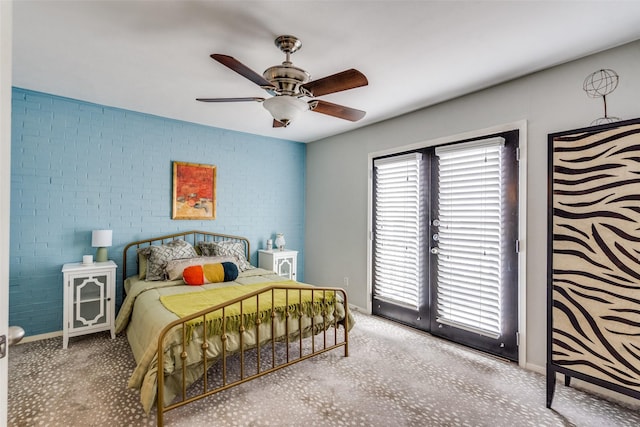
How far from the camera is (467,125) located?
3.34 metres

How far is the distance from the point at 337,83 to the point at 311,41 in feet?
1.47

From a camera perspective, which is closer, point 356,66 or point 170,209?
point 356,66

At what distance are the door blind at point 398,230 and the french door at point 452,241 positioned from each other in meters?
0.01

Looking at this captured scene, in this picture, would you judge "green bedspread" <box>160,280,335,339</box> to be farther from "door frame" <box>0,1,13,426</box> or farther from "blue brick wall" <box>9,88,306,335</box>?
"blue brick wall" <box>9,88,306,335</box>

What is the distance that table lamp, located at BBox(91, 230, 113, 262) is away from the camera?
3.52 m

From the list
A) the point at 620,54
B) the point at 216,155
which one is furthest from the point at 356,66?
the point at 216,155

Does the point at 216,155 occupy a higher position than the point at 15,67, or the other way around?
the point at 15,67

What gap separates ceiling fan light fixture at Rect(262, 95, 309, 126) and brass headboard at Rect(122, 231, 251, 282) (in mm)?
2738

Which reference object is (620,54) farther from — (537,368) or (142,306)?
(142,306)

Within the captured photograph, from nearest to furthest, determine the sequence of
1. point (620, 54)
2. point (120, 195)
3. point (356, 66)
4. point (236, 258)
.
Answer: point (620, 54) → point (356, 66) → point (120, 195) → point (236, 258)

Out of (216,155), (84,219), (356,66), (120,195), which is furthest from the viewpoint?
(216,155)

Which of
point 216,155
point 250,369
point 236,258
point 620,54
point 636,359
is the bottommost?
point 250,369

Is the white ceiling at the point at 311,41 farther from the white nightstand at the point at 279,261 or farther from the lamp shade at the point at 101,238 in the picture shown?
the white nightstand at the point at 279,261

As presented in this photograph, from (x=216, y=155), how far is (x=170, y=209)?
1011 mm
